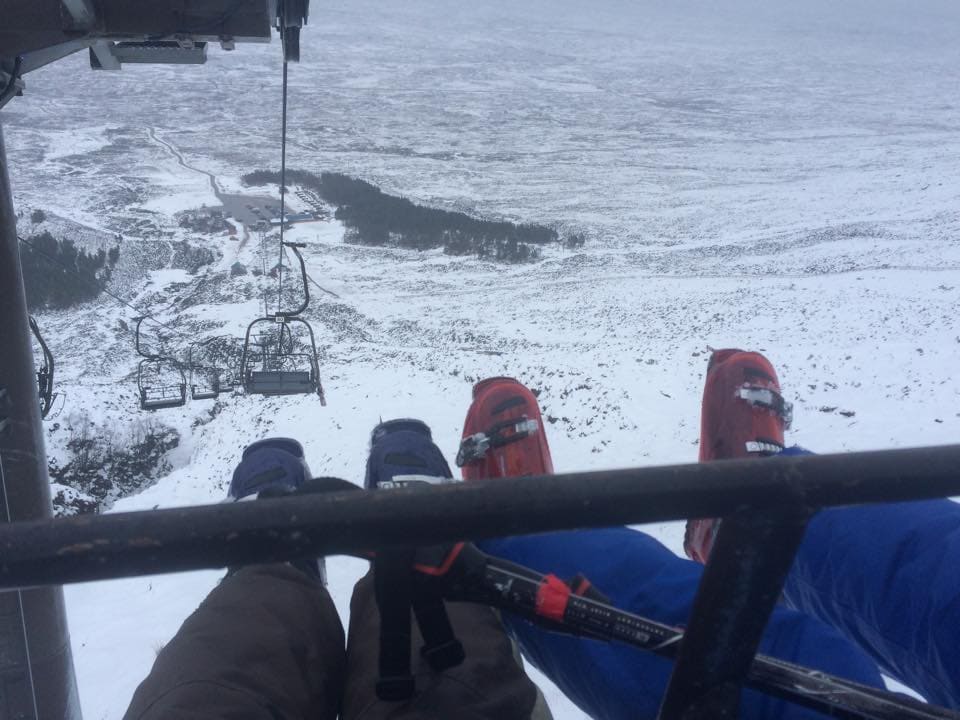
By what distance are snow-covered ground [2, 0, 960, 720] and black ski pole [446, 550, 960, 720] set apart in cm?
258

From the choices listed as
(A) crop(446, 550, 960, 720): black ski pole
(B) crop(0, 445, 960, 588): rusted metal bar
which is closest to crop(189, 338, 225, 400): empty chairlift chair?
(A) crop(446, 550, 960, 720): black ski pole

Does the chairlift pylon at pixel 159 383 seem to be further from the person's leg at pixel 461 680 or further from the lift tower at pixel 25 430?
the person's leg at pixel 461 680

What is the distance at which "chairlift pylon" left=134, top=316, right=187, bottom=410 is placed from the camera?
7.07 m

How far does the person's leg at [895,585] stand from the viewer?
1.23 m

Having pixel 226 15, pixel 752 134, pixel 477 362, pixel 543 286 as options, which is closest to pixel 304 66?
pixel 752 134

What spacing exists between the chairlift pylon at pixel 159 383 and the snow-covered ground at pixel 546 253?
1.41ft

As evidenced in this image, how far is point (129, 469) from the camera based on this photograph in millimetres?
8891

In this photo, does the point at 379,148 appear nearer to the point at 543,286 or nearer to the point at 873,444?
the point at 543,286

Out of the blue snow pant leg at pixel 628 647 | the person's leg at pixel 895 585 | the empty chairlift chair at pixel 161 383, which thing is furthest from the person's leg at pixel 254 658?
the empty chairlift chair at pixel 161 383

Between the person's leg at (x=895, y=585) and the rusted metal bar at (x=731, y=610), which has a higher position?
the rusted metal bar at (x=731, y=610)

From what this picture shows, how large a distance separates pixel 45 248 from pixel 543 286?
1229 centimetres

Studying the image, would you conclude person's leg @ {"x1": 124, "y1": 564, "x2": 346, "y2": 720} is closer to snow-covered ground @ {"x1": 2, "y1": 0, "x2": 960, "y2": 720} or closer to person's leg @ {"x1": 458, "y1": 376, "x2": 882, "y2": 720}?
person's leg @ {"x1": 458, "y1": 376, "x2": 882, "y2": 720}

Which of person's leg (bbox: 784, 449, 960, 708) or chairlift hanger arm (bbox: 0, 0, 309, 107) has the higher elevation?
chairlift hanger arm (bbox: 0, 0, 309, 107)

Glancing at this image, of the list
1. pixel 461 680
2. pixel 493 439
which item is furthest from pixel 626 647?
pixel 493 439
